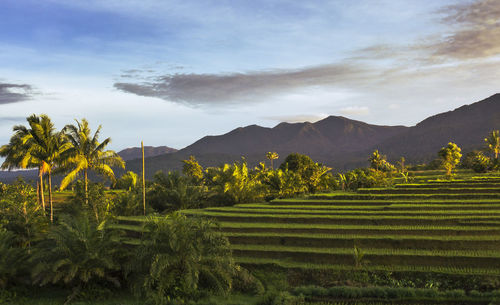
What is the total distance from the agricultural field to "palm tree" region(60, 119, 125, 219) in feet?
29.0

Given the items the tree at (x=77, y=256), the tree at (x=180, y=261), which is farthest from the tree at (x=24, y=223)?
the tree at (x=180, y=261)

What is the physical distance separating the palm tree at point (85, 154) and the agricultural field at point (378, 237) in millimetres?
8844

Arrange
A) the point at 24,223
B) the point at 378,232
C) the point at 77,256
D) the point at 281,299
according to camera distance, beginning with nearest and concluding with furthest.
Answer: the point at 281,299, the point at 77,256, the point at 378,232, the point at 24,223

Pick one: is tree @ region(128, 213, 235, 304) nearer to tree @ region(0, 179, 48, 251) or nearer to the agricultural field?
the agricultural field

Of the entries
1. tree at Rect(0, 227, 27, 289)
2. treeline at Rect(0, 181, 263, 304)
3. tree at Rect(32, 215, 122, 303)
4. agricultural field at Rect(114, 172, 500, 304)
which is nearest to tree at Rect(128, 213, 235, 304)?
treeline at Rect(0, 181, 263, 304)

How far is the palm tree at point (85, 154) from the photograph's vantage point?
88.3 ft

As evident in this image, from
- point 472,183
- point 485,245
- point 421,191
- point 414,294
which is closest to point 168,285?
point 414,294

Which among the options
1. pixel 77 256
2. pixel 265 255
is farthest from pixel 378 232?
pixel 77 256

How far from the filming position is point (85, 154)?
27.7 m

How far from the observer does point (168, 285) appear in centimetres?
1282

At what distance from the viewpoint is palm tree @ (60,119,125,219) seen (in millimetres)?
26906

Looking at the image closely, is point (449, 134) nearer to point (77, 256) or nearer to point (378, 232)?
point (378, 232)

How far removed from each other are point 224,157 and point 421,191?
11814 cm

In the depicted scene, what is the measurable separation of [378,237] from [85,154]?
20786 millimetres
